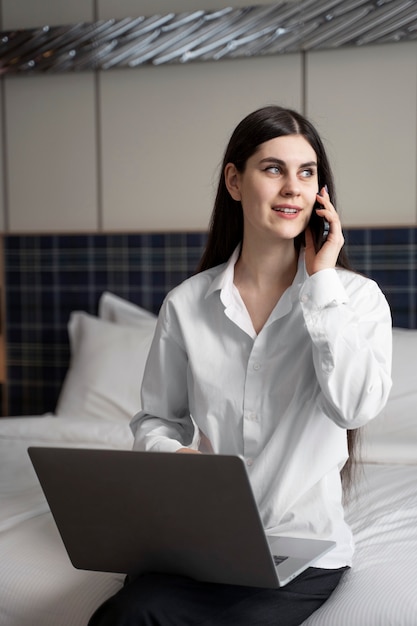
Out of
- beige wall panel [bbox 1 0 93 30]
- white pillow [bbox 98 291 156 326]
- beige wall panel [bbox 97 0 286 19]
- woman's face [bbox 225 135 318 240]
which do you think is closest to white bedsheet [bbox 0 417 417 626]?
woman's face [bbox 225 135 318 240]

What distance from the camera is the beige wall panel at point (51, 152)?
4148 mm

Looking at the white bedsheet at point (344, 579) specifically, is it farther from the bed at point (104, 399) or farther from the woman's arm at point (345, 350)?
the woman's arm at point (345, 350)

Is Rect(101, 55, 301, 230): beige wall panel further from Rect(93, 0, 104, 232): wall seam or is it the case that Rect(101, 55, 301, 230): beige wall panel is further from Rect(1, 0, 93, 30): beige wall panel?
Rect(1, 0, 93, 30): beige wall panel

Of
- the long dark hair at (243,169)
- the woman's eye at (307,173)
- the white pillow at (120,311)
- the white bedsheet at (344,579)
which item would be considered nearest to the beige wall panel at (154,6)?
the white pillow at (120,311)

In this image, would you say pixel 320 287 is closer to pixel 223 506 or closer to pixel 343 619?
pixel 223 506

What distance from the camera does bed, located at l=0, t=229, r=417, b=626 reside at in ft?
6.39

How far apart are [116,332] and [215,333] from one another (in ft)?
5.34

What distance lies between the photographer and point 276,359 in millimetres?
1996

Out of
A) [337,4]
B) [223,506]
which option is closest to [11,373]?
[337,4]

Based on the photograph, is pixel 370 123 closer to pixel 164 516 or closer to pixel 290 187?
pixel 290 187

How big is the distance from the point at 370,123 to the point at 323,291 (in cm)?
202

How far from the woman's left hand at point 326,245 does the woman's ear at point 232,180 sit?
0.71 feet

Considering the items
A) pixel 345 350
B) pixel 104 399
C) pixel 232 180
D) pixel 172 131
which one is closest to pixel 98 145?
pixel 172 131

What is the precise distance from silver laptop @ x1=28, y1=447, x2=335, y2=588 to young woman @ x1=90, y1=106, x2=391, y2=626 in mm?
79
